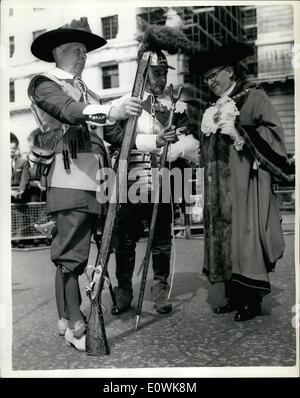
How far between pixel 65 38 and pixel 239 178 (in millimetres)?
1344

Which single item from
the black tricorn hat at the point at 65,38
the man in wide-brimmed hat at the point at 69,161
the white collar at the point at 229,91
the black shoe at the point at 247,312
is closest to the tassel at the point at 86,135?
the man in wide-brimmed hat at the point at 69,161

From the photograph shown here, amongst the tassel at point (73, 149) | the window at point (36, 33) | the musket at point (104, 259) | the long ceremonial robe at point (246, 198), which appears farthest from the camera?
the long ceremonial robe at point (246, 198)

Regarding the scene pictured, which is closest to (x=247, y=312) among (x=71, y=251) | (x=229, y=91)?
(x=71, y=251)

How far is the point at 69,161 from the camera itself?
2730 millimetres

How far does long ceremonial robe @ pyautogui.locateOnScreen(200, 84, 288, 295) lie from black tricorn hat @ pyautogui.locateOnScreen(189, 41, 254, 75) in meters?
Result: 0.18

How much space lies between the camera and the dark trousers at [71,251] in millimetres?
2703

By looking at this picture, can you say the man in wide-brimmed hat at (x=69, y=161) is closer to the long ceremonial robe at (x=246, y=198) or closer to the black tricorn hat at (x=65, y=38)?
the black tricorn hat at (x=65, y=38)

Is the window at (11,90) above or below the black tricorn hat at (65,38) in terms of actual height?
below

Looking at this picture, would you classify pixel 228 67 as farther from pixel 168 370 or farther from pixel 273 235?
pixel 168 370

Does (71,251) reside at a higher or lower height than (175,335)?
higher

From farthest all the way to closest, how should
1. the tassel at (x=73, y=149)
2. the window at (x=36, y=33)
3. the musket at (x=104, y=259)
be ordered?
the window at (x=36, y=33) → the tassel at (x=73, y=149) → the musket at (x=104, y=259)

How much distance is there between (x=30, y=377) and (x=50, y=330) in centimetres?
34

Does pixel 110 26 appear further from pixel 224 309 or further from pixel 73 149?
pixel 224 309

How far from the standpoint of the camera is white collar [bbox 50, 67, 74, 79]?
8.94ft
